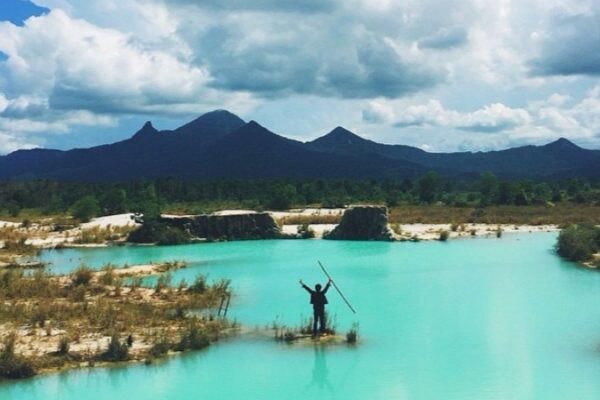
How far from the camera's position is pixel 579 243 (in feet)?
116

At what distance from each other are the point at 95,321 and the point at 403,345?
26.7 ft

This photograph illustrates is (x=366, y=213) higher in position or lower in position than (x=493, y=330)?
higher

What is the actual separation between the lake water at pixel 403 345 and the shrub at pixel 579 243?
123cm

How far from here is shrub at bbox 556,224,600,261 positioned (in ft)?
114

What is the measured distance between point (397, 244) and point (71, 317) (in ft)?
93.5

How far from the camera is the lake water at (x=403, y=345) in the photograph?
1459cm

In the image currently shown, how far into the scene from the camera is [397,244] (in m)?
45.0

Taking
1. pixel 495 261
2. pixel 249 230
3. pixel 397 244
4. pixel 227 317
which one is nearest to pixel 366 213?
pixel 397 244

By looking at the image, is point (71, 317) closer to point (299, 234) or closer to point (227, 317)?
point (227, 317)

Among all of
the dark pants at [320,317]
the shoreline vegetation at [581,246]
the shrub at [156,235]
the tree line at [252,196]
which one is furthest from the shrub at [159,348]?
the tree line at [252,196]

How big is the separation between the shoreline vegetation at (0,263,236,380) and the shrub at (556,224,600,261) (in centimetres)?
1923

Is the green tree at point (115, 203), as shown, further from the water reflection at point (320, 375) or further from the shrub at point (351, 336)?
the water reflection at point (320, 375)

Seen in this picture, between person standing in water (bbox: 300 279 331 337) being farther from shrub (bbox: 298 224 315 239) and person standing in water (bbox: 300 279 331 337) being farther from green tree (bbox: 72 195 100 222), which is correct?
green tree (bbox: 72 195 100 222)

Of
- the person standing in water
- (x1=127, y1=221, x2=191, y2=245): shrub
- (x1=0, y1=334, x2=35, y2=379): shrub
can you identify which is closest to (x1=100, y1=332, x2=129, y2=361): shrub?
(x1=0, y1=334, x2=35, y2=379): shrub
